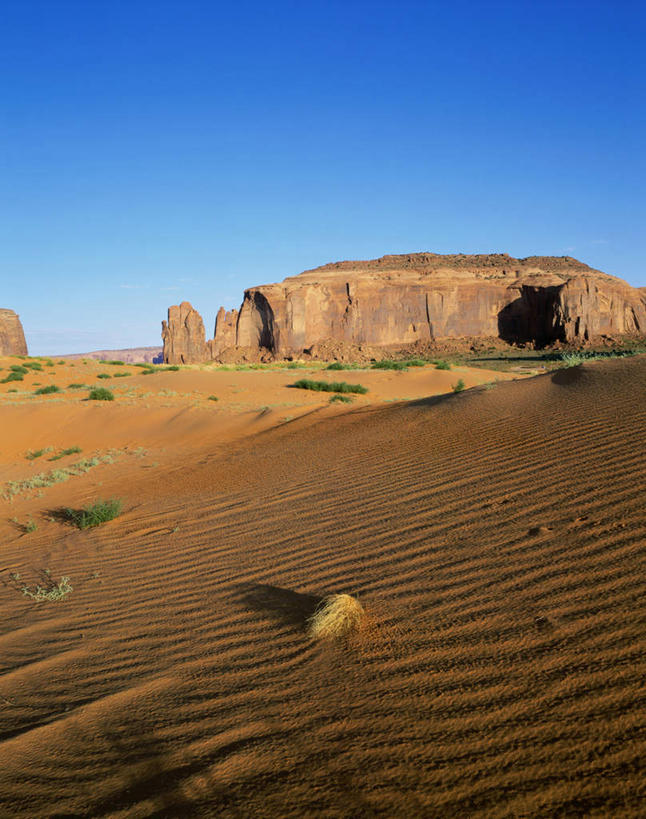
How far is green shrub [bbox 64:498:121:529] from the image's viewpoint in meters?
6.45

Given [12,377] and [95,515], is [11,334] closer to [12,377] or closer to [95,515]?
[12,377]

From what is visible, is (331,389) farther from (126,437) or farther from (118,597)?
(118,597)

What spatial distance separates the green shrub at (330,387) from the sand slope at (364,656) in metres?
13.8

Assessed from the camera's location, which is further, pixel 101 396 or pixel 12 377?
pixel 12 377

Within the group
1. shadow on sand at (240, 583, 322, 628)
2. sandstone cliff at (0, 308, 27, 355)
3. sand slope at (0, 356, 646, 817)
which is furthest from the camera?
sandstone cliff at (0, 308, 27, 355)

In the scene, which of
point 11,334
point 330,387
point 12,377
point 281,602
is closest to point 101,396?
point 330,387

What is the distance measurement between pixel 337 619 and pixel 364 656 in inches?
12.4

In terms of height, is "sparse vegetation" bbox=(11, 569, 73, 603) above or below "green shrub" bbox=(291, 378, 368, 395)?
below

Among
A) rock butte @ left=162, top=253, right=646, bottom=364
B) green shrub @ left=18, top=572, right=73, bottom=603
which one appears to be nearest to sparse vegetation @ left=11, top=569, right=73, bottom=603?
green shrub @ left=18, top=572, right=73, bottom=603

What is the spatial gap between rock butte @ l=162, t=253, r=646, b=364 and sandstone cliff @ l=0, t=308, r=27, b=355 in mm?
15947

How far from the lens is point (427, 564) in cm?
368

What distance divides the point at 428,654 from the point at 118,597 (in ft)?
8.31

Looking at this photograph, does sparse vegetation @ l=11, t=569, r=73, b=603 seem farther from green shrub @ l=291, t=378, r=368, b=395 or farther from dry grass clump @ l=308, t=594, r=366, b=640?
green shrub @ l=291, t=378, r=368, b=395

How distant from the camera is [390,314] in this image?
6028cm
